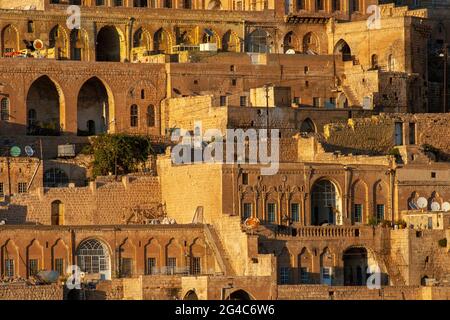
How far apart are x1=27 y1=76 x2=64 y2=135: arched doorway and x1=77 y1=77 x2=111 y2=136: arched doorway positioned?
100cm

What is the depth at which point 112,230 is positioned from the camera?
4395 inches

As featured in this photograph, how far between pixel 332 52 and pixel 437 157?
11.4 meters

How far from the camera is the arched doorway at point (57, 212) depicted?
11569 cm

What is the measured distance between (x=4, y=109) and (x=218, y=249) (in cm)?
1535

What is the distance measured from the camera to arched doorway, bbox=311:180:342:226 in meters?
115

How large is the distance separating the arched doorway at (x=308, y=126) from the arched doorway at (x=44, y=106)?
933 centimetres

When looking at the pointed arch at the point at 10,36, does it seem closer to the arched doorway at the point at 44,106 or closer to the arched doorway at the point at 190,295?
the arched doorway at the point at 44,106

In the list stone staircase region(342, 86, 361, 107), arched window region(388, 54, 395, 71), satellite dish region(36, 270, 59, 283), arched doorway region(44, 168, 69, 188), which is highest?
arched window region(388, 54, 395, 71)

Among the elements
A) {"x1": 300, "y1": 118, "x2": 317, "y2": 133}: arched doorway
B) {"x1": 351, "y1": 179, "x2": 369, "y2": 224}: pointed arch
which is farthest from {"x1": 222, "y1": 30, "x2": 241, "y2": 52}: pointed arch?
{"x1": 351, "y1": 179, "x2": 369, "y2": 224}: pointed arch

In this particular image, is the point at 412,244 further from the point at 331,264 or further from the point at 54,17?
the point at 54,17

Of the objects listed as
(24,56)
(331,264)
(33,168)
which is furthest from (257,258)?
(24,56)

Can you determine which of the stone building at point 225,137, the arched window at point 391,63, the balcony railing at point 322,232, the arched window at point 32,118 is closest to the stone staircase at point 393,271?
the stone building at point 225,137

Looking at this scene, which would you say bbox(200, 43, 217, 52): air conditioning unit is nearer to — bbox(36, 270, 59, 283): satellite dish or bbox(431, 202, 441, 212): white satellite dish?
bbox(431, 202, 441, 212): white satellite dish

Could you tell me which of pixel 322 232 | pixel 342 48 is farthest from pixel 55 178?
pixel 342 48
